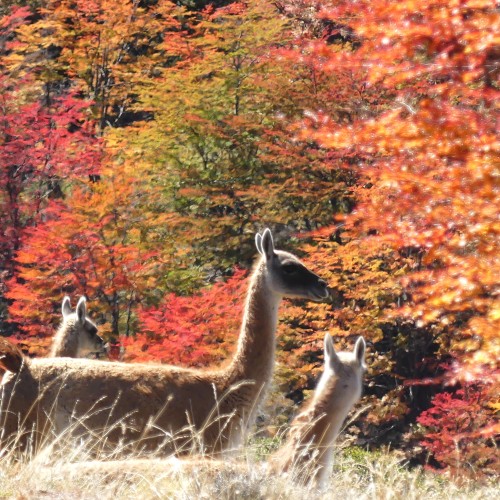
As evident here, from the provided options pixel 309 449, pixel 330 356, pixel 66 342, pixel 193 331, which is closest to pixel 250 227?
pixel 193 331

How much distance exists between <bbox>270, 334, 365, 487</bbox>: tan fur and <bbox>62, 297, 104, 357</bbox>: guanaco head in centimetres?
463

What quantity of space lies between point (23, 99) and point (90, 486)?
14.9 m

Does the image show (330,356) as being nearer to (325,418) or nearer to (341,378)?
(341,378)

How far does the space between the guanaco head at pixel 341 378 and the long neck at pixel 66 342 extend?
433 cm

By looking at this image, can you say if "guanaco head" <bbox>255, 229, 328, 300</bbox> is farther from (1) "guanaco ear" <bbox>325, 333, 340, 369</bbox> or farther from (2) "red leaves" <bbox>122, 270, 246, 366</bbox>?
(2) "red leaves" <bbox>122, 270, 246, 366</bbox>

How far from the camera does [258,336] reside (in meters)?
8.54

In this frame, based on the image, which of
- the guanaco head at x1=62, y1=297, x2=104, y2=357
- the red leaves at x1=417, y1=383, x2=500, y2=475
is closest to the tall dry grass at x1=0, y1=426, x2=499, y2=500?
the guanaco head at x1=62, y1=297, x2=104, y2=357

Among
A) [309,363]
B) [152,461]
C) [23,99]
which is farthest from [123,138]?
[152,461]

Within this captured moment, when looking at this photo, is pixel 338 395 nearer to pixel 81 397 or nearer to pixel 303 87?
pixel 81 397

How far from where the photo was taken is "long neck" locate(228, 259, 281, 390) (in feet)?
27.0

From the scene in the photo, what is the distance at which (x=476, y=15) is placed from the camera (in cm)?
741

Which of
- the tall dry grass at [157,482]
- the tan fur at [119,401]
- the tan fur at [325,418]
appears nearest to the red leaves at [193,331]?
the tan fur at [119,401]

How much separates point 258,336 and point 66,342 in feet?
11.9

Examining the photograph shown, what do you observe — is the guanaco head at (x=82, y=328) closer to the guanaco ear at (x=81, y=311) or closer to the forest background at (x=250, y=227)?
the guanaco ear at (x=81, y=311)
